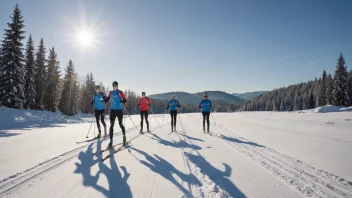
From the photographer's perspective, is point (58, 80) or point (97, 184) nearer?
point (97, 184)

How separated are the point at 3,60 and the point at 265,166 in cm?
3518

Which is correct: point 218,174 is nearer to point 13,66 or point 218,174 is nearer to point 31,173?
point 31,173

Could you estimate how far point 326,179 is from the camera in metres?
4.25

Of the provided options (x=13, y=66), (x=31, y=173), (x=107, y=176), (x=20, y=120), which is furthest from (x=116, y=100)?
(x=13, y=66)

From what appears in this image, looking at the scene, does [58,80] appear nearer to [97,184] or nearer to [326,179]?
[97,184]

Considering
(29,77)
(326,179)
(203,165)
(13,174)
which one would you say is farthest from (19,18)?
(326,179)

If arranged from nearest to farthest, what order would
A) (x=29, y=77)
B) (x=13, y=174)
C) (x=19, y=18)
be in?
(x=13, y=174) < (x=19, y=18) < (x=29, y=77)

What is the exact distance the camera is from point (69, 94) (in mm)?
44281

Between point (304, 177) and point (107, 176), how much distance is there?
14.8ft

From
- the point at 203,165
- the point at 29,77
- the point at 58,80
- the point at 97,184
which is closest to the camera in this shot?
the point at 97,184

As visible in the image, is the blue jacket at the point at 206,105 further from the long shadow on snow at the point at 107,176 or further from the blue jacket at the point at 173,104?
the long shadow on snow at the point at 107,176

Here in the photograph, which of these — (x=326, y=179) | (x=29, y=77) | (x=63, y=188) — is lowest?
(x=326, y=179)

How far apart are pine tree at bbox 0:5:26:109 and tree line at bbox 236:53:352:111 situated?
64.5 metres

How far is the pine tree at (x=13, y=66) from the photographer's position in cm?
2558
